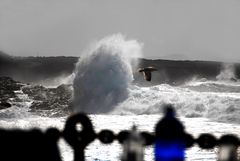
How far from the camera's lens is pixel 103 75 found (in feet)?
129

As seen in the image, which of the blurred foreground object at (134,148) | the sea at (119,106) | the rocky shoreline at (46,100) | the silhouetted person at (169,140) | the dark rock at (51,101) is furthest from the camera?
the rocky shoreline at (46,100)

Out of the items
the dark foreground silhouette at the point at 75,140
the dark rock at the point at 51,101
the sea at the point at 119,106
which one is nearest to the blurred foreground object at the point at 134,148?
the dark foreground silhouette at the point at 75,140

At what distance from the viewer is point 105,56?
1597 inches

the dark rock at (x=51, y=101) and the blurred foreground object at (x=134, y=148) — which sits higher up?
the blurred foreground object at (x=134, y=148)

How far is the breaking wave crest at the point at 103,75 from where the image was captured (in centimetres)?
3638

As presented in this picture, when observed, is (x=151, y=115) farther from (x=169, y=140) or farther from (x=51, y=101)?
(x=169, y=140)

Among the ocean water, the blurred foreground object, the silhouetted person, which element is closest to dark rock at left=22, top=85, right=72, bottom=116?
the ocean water

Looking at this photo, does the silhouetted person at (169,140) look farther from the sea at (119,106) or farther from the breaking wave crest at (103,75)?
the breaking wave crest at (103,75)

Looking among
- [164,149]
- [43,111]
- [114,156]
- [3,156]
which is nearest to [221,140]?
[164,149]

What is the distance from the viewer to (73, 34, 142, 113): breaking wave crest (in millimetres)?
36375

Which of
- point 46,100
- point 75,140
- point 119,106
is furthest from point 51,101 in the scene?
point 75,140

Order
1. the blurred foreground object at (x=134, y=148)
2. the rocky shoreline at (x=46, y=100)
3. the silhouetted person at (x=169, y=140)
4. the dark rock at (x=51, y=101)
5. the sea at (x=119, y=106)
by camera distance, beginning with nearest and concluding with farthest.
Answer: the blurred foreground object at (x=134, y=148) → the silhouetted person at (x=169, y=140) → the sea at (x=119, y=106) → the dark rock at (x=51, y=101) → the rocky shoreline at (x=46, y=100)

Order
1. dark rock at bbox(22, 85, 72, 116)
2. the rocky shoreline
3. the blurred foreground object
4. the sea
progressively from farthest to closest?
1. the rocky shoreline
2. dark rock at bbox(22, 85, 72, 116)
3. the sea
4. the blurred foreground object

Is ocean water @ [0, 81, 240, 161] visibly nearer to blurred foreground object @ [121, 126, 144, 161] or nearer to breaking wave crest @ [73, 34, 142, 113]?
breaking wave crest @ [73, 34, 142, 113]
